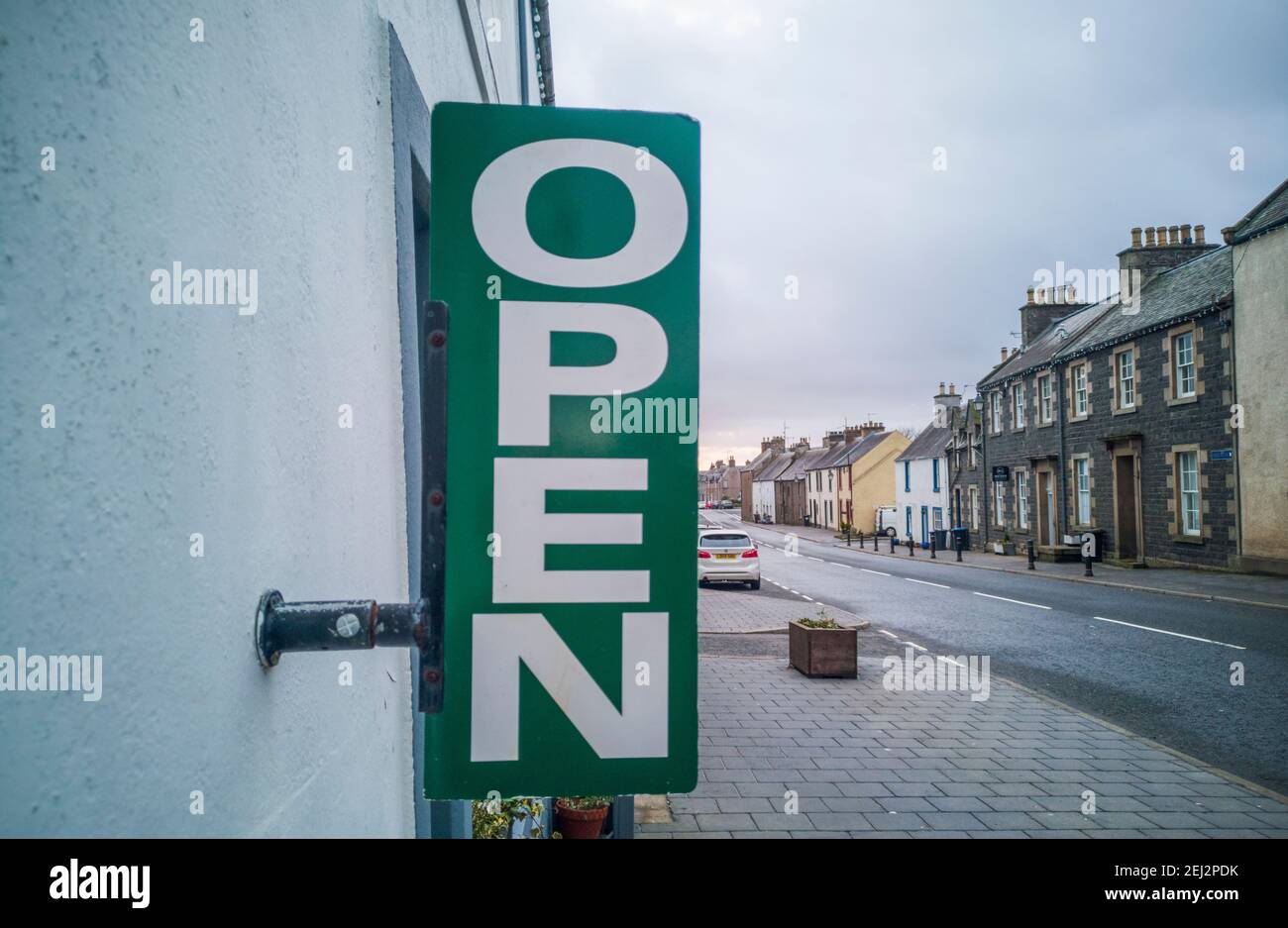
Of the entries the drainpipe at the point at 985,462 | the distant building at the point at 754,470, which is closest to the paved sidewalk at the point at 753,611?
the drainpipe at the point at 985,462

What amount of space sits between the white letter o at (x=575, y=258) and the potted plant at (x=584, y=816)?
378cm

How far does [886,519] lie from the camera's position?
51500 mm

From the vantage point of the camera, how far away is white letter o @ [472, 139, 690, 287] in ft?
5.04

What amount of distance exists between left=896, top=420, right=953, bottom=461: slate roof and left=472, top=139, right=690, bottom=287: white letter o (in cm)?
4127

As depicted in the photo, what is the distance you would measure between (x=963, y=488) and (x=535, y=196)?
130 ft

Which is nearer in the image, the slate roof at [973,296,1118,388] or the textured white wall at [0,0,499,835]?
the textured white wall at [0,0,499,835]

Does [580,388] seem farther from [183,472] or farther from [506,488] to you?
[183,472]

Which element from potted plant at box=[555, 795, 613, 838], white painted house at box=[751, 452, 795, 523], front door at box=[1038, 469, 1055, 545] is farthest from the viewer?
white painted house at box=[751, 452, 795, 523]

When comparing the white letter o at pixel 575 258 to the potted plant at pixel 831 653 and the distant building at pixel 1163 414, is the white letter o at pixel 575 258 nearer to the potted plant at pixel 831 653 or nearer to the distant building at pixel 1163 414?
the potted plant at pixel 831 653

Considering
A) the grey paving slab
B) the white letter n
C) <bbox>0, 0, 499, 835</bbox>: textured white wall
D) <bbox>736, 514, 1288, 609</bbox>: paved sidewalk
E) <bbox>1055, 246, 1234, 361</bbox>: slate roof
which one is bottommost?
<bbox>736, 514, 1288, 609</bbox>: paved sidewalk

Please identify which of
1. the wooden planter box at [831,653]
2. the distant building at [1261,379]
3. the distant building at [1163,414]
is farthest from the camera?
the distant building at [1163,414]

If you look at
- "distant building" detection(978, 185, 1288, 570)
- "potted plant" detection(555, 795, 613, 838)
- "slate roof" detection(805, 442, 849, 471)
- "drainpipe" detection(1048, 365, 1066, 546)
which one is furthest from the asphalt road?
"slate roof" detection(805, 442, 849, 471)

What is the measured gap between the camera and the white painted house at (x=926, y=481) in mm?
41406

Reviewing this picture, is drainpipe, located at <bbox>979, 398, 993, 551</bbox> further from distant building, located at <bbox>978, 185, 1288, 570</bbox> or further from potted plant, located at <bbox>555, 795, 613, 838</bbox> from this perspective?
potted plant, located at <bbox>555, 795, 613, 838</bbox>
